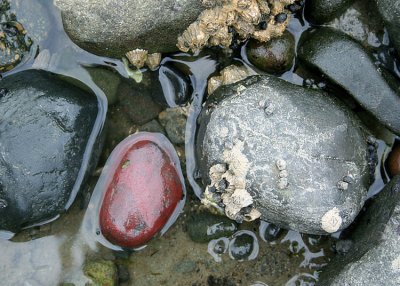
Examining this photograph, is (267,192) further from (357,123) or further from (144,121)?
(144,121)

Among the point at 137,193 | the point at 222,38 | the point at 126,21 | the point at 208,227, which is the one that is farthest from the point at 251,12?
the point at 208,227

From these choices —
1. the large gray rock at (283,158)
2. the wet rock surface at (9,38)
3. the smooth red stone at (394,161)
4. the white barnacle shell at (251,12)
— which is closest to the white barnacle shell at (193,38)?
the white barnacle shell at (251,12)

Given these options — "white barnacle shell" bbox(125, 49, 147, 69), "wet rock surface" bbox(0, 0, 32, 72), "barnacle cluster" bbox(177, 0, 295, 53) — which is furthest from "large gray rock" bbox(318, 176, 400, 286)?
"wet rock surface" bbox(0, 0, 32, 72)

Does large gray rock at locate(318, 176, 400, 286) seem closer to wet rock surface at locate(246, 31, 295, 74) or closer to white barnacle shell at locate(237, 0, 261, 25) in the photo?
wet rock surface at locate(246, 31, 295, 74)

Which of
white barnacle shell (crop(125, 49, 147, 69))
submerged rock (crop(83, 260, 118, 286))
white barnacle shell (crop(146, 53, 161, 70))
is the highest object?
white barnacle shell (crop(125, 49, 147, 69))

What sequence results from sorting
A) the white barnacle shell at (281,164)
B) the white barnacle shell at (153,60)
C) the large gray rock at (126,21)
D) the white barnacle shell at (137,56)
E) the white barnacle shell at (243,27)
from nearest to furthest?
1. the white barnacle shell at (281,164)
2. the large gray rock at (126,21)
3. the white barnacle shell at (243,27)
4. the white barnacle shell at (137,56)
5. the white barnacle shell at (153,60)

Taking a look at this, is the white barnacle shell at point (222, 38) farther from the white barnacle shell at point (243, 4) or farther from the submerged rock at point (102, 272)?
the submerged rock at point (102, 272)

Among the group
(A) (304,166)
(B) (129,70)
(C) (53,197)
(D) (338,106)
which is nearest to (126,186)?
(C) (53,197)
